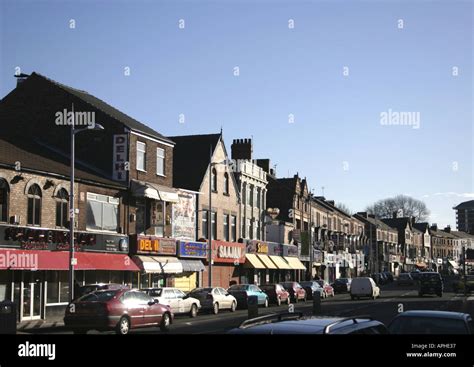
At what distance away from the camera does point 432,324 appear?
1005cm

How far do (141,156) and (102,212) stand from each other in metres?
6.27

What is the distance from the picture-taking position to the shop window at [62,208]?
34.1 meters

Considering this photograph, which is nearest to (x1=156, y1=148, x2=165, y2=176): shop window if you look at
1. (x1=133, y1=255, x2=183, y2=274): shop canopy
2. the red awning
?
(x1=133, y1=255, x2=183, y2=274): shop canopy

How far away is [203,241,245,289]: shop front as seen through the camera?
50.5 meters

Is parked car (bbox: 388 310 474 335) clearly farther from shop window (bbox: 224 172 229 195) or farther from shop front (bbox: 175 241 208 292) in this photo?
shop window (bbox: 224 172 229 195)

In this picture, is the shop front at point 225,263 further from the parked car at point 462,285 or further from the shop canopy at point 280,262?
the parked car at point 462,285

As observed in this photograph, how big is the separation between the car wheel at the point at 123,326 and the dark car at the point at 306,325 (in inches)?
649

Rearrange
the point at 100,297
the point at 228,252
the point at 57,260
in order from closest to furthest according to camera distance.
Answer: the point at 100,297 → the point at 57,260 → the point at 228,252

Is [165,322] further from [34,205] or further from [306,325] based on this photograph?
[306,325]

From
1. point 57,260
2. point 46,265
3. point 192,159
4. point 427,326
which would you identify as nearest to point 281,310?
point 57,260

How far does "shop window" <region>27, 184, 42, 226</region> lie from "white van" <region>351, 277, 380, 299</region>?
27192 millimetres
